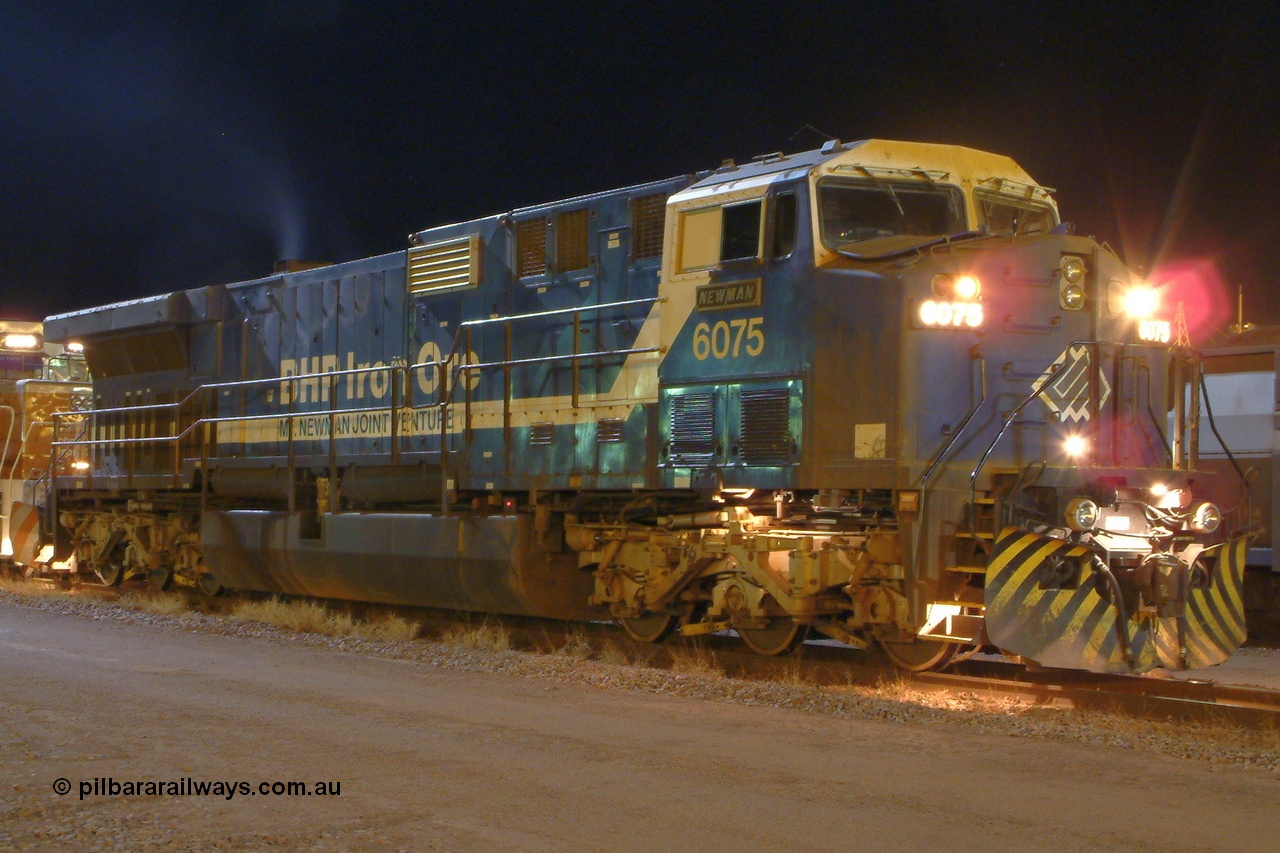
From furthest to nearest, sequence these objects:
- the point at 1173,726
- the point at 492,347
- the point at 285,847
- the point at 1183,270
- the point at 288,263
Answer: the point at 1183,270 → the point at 288,263 → the point at 492,347 → the point at 1173,726 → the point at 285,847

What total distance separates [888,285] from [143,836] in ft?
18.3

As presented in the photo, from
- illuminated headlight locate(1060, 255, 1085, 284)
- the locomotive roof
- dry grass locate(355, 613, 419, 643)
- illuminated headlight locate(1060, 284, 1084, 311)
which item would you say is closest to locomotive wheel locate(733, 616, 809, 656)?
illuminated headlight locate(1060, 284, 1084, 311)

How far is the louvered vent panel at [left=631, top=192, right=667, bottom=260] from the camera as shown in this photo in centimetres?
1061

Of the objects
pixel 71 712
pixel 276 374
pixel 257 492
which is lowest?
pixel 71 712

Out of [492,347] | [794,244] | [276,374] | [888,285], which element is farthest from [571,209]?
[276,374]

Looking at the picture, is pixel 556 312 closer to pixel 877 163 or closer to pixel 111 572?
pixel 877 163

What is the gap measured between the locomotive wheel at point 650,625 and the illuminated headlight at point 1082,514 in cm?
345

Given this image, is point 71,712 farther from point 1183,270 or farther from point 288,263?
point 1183,270

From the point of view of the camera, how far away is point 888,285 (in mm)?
8703

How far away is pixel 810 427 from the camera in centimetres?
900

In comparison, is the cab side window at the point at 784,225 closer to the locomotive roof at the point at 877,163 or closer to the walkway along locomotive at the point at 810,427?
the walkway along locomotive at the point at 810,427

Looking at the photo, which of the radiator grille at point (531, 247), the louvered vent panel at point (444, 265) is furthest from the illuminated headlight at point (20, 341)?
the radiator grille at point (531, 247)

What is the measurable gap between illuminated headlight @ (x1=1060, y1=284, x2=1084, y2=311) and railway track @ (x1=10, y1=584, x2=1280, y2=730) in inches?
97.1

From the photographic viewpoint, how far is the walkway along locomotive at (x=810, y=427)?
8539mm
